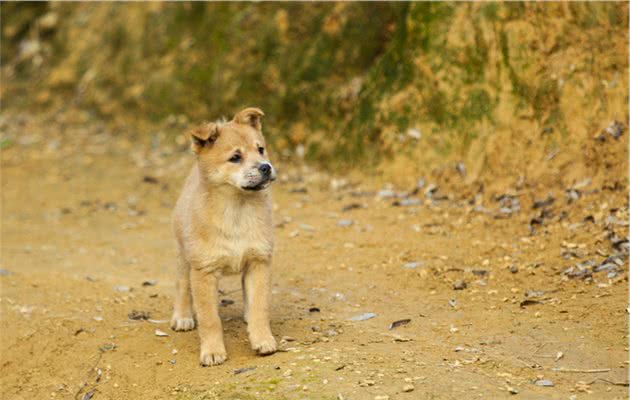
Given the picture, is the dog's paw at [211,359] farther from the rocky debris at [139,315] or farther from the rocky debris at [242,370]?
the rocky debris at [139,315]

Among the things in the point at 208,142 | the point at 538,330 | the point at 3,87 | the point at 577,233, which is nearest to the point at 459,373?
the point at 538,330

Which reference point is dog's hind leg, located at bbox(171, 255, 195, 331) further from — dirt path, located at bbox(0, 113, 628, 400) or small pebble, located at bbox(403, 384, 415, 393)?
small pebble, located at bbox(403, 384, 415, 393)

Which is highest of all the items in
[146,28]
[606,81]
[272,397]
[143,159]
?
[146,28]

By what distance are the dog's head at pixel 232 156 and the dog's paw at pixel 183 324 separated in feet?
4.99

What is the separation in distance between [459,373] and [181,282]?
283cm

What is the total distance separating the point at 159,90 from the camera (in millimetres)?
15641

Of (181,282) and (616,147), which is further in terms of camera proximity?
(616,147)

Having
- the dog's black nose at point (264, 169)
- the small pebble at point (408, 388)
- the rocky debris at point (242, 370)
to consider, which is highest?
the dog's black nose at point (264, 169)

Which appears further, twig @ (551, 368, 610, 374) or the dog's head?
A: the dog's head

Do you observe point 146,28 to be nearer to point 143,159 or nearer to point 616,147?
point 143,159

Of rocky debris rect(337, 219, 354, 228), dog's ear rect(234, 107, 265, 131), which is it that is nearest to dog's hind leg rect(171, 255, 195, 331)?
dog's ear rect(234, 107, 265, 131)

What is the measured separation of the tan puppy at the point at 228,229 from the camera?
6500mm

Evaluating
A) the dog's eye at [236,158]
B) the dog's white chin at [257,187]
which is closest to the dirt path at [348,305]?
the dog's white chin at [257,187]

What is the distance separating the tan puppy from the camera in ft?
21.3
